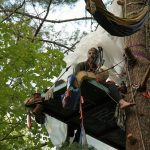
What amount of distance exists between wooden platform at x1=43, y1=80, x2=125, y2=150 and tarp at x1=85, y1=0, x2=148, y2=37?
2.87 ft

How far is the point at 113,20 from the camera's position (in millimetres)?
5535

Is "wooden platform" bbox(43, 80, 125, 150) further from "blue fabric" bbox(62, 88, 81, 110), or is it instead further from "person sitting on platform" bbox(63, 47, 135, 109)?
"blue fabric" bbox(62, 88, 81, 110)

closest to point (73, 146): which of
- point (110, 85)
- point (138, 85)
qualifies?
point (110, 85)

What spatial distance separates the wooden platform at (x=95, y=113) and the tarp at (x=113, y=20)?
2.87ft

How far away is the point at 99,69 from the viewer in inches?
249

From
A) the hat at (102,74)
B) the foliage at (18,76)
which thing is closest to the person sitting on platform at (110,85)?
the hat at (102,74)

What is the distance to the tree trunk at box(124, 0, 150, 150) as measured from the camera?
5220 mm

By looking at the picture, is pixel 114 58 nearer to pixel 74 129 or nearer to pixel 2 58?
pixel 74 129

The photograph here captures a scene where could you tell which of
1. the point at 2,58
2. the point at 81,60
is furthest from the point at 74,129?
the point at 2,58

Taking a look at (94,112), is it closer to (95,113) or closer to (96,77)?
(95,113)

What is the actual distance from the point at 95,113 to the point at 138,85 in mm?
1246

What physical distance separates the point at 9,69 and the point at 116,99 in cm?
391

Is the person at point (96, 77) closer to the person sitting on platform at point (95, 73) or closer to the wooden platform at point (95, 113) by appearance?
the person sitting on platform at point (95, 73)

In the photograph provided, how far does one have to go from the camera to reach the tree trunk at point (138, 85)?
17.1 feet
